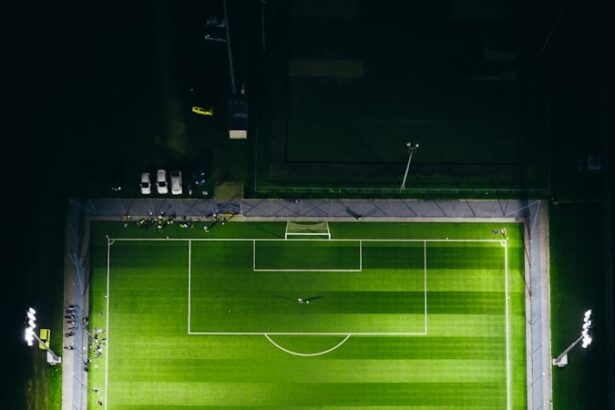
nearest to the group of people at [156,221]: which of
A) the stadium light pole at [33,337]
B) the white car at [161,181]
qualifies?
the white car at [161,181]

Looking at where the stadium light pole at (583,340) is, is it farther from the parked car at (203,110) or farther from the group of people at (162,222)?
the parked car at (203,110)

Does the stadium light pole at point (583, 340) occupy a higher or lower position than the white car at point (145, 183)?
lower

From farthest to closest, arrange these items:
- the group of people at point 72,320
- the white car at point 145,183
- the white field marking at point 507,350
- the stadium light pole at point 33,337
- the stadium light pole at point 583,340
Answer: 1. the white field marking at point 507,350
2. the white car at point 145,183
3. the group of people at point 72,320
4. the stadium light pole at point 583,340
5. the stadium light pole at point 33,337

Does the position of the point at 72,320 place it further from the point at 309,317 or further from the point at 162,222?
the point at 309,317

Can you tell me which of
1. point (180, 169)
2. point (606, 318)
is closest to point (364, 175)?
point (180, 169)

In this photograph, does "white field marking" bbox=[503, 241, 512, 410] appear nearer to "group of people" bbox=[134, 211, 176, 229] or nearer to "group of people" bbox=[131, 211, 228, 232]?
"group of people" bbox=[131, 211, 228, 232]

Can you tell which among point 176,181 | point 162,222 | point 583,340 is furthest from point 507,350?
point 176,181
